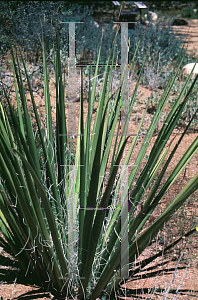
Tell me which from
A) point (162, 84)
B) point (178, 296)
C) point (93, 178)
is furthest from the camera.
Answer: point (162, 84)

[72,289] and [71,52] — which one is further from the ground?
[71,52]

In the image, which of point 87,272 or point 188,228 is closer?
point 87,272

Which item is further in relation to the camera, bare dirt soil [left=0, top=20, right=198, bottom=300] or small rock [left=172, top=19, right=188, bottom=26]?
small rock [left=172, top=19, right=188, bottom=26]

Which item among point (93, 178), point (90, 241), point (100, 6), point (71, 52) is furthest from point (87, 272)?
point (100, 6)

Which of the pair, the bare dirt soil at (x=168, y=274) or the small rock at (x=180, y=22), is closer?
the bare dirt soil at (x=168, y=274)

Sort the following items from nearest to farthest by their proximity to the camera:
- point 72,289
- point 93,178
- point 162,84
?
point 93,178 < point 72,289 < point 162,84

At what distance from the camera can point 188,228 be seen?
2176 mm

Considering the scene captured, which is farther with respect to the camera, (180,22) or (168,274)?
(180,22)

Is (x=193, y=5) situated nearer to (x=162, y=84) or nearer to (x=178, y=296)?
(x=162, y=84)

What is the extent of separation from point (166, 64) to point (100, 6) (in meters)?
5.64

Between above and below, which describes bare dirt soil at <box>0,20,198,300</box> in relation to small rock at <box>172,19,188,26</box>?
below

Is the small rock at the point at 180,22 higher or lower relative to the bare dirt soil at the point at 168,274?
higher

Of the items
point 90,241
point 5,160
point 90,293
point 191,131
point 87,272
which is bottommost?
point 191,131

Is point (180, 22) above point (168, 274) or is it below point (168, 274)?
above
